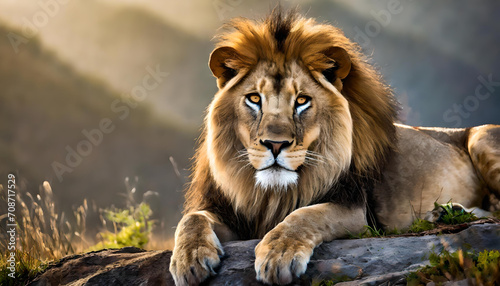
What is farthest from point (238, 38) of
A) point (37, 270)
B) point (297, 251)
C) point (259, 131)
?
point (37, 270)

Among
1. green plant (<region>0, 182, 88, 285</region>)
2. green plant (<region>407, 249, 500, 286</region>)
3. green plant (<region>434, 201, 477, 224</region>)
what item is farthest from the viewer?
green plant (<region>0, 182, 88, 285</region>)

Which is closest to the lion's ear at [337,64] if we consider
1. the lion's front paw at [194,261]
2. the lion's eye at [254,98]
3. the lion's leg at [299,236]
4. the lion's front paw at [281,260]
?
the lion's eye at [254,98]

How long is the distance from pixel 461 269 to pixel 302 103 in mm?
1624

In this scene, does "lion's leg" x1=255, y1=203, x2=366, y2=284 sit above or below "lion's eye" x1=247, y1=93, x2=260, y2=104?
below

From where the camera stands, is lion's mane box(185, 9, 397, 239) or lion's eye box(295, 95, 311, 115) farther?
lion's mane box(185, 9, 397, 239)

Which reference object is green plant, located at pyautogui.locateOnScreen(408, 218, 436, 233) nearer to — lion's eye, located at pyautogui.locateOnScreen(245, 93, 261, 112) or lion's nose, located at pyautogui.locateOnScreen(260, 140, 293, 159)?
lion's nose, located at pyautogui.locateOnScreen(260, 140, 293, 159)

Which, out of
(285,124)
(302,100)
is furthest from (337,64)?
(285,124)

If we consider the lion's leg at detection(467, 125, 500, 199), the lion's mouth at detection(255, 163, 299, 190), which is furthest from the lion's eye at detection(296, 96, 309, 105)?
the lion's leg at detection(467, 125, 500, 199)

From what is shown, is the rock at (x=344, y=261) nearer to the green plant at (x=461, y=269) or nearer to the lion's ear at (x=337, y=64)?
the green plant at (x=461, y=269)

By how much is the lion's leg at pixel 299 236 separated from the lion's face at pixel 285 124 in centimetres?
27

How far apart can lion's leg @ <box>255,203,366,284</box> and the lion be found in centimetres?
1

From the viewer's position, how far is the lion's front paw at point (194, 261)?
310 centimetres

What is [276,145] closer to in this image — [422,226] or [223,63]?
[223,63]

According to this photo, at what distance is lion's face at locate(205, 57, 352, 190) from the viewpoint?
3.48m
